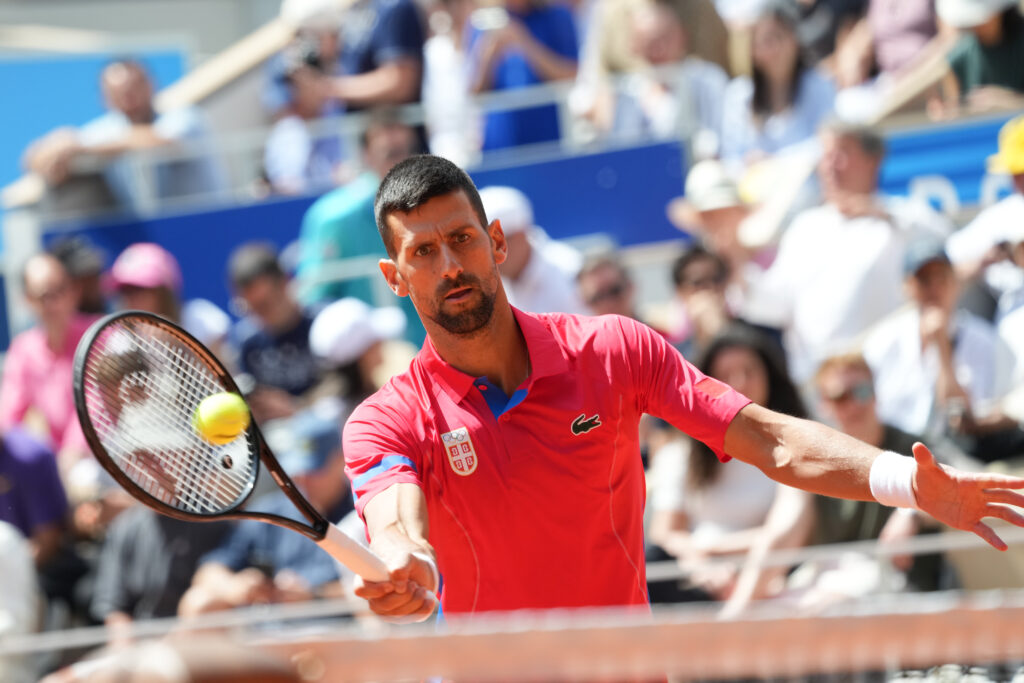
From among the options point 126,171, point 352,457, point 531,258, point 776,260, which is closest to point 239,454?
point 352,457

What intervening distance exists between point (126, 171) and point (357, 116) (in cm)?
155

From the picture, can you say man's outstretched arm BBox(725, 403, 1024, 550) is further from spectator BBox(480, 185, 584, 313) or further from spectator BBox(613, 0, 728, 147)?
spectator BBox(613, 0, 728, 147)

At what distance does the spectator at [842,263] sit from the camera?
6.82 metres

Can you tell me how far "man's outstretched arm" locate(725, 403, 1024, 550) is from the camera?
10.6 feet

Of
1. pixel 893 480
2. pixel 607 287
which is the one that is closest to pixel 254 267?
pixel 607 287

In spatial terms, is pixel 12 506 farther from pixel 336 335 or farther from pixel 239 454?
pixel 239 454

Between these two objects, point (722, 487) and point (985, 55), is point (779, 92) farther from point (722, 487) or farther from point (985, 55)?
point (722, 487)

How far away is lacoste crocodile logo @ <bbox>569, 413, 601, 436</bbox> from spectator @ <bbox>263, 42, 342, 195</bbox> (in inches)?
219

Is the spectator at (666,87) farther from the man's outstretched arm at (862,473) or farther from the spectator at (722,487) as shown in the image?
the man's outstretched arm at (862,473)

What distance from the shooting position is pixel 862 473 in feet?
11.0

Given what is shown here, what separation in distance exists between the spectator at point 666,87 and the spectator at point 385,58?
4.48ft

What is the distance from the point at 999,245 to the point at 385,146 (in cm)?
334

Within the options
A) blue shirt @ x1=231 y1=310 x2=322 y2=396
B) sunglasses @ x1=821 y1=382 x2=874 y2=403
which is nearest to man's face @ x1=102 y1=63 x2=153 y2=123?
blue shirt @ x1=231 y1=310 x2=322 y2=396

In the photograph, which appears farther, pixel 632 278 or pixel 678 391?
pixel 632 278
